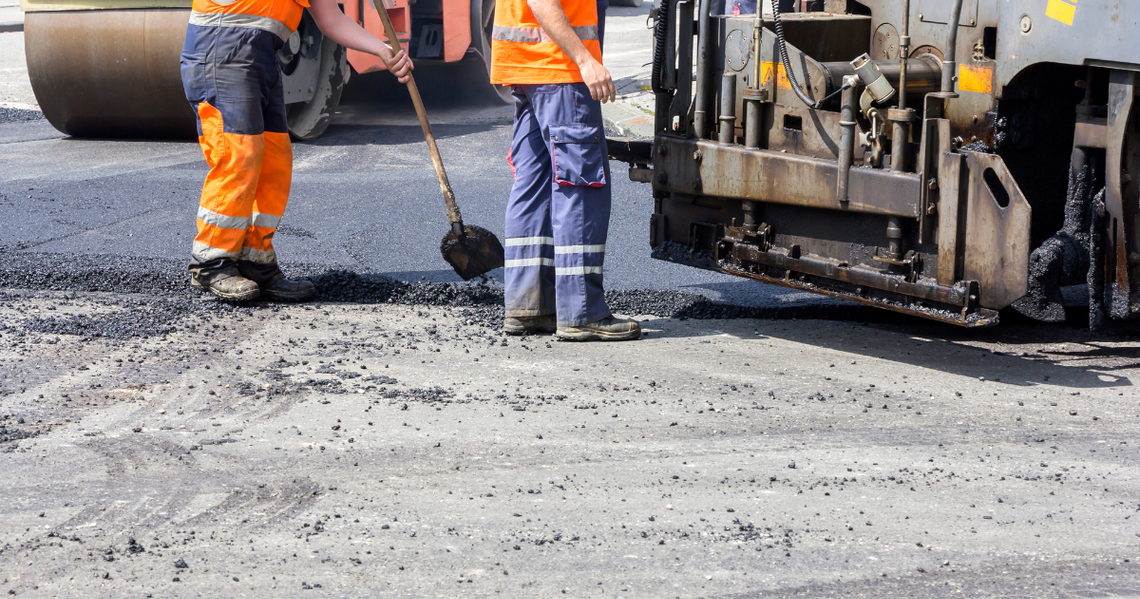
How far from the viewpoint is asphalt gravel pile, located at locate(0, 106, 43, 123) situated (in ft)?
32.7

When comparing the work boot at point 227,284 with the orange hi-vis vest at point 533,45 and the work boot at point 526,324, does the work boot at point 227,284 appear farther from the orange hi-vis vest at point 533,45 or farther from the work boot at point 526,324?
the orange hi-vis vest at point 533,45

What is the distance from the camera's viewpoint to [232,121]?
4.80 m

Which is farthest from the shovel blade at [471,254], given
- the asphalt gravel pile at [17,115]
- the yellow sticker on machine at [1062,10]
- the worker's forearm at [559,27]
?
the asphalt gravel pile at [17,115]

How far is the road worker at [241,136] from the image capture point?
189 inches

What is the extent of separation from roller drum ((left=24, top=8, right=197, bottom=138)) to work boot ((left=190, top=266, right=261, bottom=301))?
12.0 feet

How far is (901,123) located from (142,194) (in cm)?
467

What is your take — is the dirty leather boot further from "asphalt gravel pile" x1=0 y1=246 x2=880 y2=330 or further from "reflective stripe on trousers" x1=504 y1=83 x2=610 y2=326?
"reflective stripe on trousers" x1=504 y1=83 x2=610 y2=326

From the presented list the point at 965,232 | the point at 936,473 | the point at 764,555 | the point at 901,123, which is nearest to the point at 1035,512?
the point at 936,473

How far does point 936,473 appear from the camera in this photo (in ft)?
10.0

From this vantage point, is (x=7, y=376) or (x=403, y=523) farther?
(x=7, y=376)

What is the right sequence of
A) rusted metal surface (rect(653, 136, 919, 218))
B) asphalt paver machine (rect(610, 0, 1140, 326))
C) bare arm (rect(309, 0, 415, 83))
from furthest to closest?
bare arm (rect(309, 0, 415, 83))
rusted metal surface (rect(653, 136, 919, 218))
asphalt paver machine (rect(610, 0, 1140, 326))

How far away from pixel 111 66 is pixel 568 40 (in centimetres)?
522

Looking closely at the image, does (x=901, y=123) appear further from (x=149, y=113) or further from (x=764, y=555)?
(x=149, y=113)

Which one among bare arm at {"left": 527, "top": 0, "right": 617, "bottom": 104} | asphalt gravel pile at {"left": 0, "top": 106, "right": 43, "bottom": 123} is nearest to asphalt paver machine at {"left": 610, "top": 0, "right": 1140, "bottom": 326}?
bare arm at {"left": 527, "top": 0, "right": 617, "bottom": 104}
